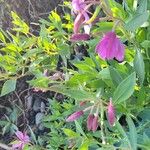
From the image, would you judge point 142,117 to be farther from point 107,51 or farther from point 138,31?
point 107,51

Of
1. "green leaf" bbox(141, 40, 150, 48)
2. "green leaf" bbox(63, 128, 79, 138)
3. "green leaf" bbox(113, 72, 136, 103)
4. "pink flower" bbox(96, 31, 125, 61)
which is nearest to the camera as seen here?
"pink flower" bbox(96, 31, 125, 61)

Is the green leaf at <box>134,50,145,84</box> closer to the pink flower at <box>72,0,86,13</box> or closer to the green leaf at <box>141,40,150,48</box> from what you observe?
the green leaf at <box>141,40,150,48</box>

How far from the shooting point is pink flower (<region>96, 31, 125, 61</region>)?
1004 millimetres

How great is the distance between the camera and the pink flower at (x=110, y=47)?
3.29 ft

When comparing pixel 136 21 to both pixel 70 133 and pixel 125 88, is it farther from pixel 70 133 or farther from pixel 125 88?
pixel 70 133

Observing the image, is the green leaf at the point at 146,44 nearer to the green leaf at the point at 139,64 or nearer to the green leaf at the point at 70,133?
the green leaf at the point at 139,64

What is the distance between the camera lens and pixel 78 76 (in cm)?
146

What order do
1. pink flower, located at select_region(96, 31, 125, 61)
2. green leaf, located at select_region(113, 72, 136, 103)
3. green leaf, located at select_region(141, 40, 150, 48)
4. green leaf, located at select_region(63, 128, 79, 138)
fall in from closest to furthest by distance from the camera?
pink flower, located at select_region(96, 31, 125, 61), green leaf, located at select_region(113, 72, 136, 103), green leaf, located at select_region(141, 40, 150, 48), green leaf, located at select_region(63, 128, 79, 138)

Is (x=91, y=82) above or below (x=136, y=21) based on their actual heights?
below

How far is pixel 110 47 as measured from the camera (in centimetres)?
101

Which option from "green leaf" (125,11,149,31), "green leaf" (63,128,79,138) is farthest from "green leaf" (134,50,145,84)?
"green leaf" (63,128,79,138)

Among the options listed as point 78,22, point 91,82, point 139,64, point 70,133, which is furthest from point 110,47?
point 70,133

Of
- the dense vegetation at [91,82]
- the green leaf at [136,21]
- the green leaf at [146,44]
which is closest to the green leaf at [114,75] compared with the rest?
the dense vegetation at [91,82]

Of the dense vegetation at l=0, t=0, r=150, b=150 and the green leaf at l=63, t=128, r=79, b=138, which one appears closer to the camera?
the dense vegetation at l=0, t=0, r=150, b=150
